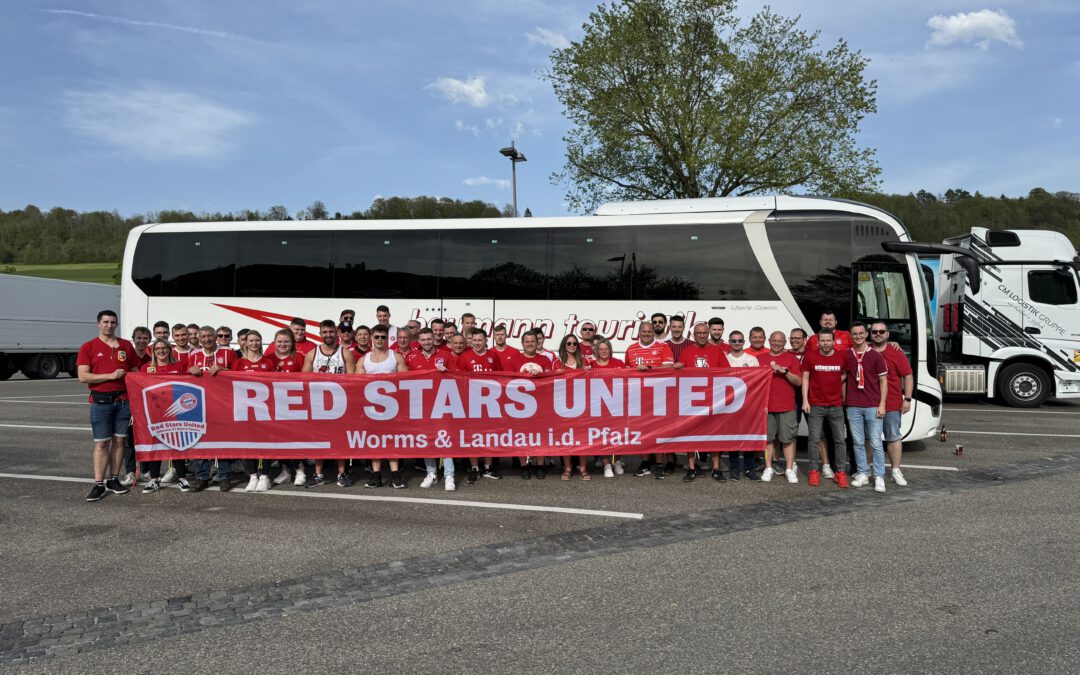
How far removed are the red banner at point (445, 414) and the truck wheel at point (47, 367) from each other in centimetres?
2477

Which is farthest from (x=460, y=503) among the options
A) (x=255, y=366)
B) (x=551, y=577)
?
(x=255, y=366)

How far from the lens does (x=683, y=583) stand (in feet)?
15.3

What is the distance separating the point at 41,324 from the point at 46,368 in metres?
1.82

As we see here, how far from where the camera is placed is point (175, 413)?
777cm

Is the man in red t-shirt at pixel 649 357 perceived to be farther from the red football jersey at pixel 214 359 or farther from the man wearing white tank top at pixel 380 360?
the red football jersey at pixel 214 359

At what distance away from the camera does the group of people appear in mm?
7496

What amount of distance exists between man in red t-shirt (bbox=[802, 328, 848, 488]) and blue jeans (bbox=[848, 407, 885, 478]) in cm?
13

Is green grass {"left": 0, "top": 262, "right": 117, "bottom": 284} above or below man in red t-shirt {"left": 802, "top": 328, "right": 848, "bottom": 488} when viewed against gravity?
above

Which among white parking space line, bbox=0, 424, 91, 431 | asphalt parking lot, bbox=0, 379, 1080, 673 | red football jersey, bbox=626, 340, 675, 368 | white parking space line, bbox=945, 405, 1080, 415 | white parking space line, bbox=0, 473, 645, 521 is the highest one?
red football jersey, bbox=626, 340, 675, 368

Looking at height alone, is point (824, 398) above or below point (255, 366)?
below

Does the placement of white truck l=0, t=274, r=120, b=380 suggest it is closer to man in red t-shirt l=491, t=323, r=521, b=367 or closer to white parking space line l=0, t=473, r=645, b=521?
white parking space line l=0, t=473, r=645, b=521

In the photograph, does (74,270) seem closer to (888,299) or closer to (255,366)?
(255,366)

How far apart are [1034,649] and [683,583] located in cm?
196

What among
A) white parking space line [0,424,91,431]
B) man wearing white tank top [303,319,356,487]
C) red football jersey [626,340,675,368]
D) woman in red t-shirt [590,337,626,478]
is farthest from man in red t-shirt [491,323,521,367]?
white parking space line [0,424,91,431]
